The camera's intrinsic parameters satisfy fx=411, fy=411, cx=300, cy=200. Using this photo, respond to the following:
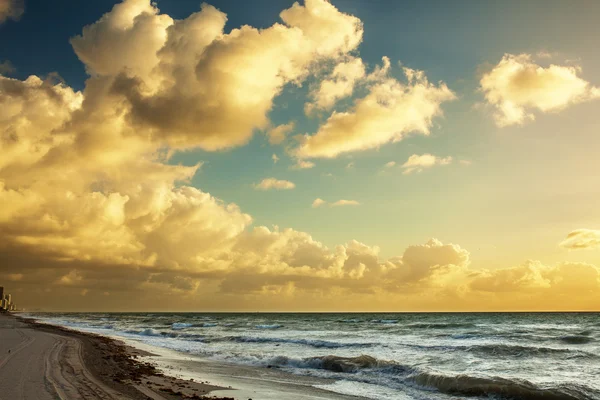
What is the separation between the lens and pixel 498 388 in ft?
56.3

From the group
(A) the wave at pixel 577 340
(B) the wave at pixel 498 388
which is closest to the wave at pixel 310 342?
(B) the wave at pixel 498 388

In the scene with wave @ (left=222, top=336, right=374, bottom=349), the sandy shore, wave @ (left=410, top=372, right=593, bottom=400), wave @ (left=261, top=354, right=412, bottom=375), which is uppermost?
the sandy shore

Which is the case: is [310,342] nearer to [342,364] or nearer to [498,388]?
[342,364]

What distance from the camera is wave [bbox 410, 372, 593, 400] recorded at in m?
16.5

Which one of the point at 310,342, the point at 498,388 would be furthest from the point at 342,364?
the point at 310,342

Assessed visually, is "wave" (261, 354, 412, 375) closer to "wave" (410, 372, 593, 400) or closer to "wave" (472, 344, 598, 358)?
"wave" (410, 372, 593, 400)

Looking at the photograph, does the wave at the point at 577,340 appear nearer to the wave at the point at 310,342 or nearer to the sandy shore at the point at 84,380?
the wave at the point at 310,342

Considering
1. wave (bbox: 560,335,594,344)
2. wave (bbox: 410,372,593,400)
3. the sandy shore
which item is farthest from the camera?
wave (bbox: 560,335,594,344)

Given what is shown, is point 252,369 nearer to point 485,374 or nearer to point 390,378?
point 390,378

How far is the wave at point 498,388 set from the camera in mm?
16484

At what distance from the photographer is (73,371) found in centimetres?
1759

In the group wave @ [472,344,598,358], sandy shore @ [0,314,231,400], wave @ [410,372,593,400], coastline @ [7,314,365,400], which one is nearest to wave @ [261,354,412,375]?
coastline @ [7,314,365,400]

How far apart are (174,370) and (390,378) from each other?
11.0 metres

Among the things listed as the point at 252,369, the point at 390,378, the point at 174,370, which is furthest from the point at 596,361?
the point at 174,370
